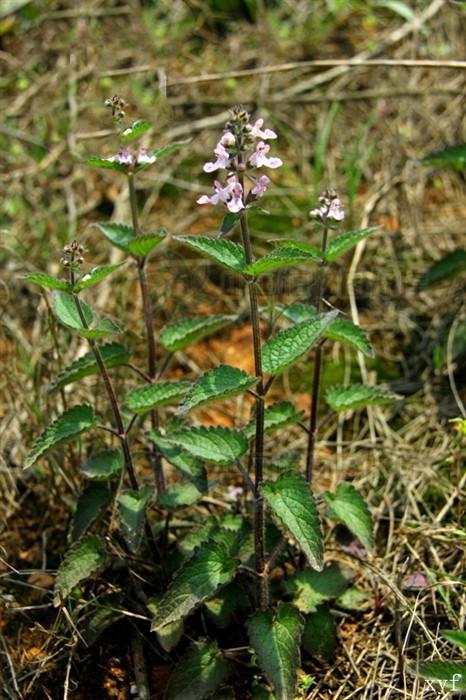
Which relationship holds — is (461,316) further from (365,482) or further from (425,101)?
(425,101)

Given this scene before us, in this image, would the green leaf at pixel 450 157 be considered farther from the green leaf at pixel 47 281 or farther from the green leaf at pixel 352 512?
the green leaf at pixel 47 281

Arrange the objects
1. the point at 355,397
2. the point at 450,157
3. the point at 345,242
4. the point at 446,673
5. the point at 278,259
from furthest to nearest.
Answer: the point at 450,157
the point at 355,397
the point at 345,242
the point at 446,673
the point at 278,259

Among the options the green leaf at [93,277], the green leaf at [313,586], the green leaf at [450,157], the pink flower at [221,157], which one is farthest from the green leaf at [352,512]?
the green leaf at [450,157]

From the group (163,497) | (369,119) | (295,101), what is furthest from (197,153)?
(163,497)

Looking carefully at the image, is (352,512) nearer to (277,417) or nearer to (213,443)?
(277,417)

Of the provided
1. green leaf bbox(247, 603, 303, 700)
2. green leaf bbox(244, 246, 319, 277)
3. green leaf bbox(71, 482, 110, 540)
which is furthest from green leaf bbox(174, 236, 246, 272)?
green leaf bbox(247, 603, 303, 700)

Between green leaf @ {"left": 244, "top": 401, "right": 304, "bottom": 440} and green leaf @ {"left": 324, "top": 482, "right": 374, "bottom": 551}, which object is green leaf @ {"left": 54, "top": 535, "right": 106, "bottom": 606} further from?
green leaf @ {"left": 324, "top": 482, "right": 374, "bottom": 551}

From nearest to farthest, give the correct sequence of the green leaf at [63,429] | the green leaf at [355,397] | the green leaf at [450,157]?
the green leaf at [63,429]
the green leaf at [355,397]
the green leaf at [450,157]

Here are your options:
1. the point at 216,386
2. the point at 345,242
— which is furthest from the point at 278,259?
the point at 345,242
